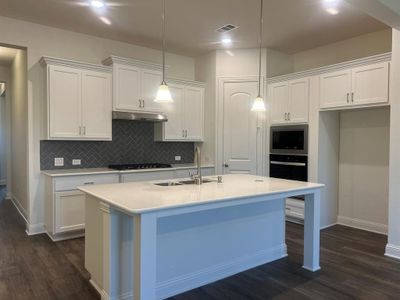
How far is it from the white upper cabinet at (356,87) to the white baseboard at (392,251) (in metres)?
1.72

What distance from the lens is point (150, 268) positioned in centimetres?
199

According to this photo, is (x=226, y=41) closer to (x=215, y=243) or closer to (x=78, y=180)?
(x=78, y=180)

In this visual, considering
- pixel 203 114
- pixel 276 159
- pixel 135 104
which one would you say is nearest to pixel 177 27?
pixel 135 104

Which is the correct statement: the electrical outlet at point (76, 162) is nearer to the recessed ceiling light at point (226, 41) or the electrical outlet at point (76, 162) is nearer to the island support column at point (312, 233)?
the recessed ceiling light at point (226, 41)

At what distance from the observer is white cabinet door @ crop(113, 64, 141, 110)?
4.43 metres

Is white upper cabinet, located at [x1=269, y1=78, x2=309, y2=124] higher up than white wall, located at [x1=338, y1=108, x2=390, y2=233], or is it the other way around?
white upper cabinet, located at [x1=269, y1=78, x2=309, y2=124]

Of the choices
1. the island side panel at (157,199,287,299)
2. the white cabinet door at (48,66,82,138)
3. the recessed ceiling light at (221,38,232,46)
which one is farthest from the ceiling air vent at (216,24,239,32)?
the island side panel at (157,199,287,299)

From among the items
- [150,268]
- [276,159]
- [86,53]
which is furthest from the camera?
[276,159]

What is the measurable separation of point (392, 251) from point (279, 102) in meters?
2.62

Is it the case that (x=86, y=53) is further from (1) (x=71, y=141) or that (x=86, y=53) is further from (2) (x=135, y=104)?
(1) (x=71, y=141)

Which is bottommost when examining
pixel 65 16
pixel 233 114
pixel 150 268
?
pixel 150 268

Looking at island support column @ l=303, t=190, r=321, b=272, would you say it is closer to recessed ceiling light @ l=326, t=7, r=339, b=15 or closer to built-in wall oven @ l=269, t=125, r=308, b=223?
built-in wall oven @ l=269, t=125, r=308, b=223

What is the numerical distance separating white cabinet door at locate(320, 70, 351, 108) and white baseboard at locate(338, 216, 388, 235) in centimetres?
183

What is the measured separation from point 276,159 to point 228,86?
152 cm
